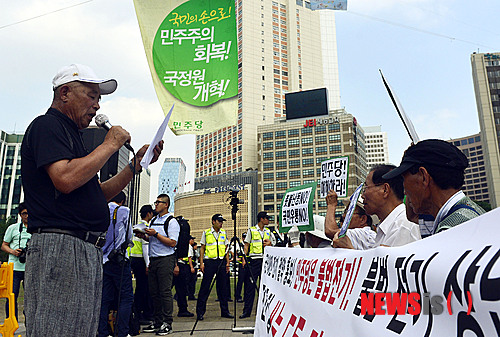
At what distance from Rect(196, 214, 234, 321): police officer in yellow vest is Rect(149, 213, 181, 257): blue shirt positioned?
4.62ft

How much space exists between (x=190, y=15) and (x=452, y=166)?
12.9 ft

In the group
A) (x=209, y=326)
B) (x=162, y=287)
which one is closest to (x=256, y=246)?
(x=209, y=326)

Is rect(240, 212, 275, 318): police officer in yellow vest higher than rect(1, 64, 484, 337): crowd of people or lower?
lower

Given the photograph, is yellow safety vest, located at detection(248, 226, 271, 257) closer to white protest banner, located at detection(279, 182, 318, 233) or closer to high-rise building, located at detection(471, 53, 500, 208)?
white protest banner, located at detection(279, 182, 318, 233)

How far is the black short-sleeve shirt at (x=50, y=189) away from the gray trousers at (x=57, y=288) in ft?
0.29

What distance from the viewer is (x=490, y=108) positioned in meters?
74.0

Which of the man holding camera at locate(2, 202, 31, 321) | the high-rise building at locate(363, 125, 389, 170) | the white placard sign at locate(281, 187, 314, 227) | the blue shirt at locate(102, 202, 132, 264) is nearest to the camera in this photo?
the blue shirt at locate(102, 202, 132, 264)

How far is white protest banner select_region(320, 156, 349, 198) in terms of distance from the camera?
588cm

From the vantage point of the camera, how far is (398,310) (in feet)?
4.29

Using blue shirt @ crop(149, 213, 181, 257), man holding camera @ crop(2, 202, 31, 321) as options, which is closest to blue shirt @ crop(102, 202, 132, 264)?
blue shirt @ crop(149, 213, 181, 257)

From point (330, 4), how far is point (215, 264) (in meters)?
6.77

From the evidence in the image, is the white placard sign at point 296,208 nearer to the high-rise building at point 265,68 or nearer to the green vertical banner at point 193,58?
the green vertical banner at point 193,58

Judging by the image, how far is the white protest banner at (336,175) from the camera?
19.3 feet

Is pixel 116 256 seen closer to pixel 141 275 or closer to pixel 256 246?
pixel 141 275
